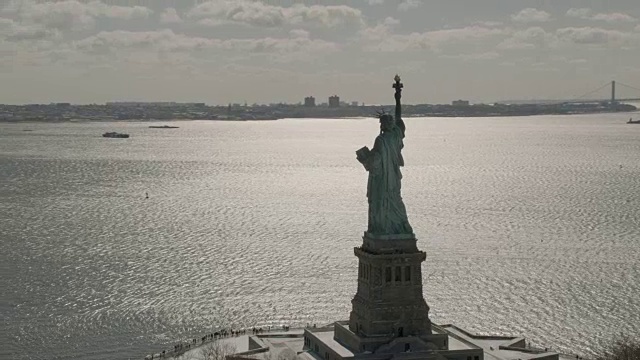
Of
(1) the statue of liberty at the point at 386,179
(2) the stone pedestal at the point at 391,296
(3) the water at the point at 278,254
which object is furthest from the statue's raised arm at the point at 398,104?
(3) the water at the point at 278,254

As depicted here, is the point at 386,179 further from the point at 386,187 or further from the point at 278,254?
the point at 278,254

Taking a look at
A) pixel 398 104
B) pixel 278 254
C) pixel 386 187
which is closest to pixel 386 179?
pixel 386 187

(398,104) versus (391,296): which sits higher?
(398,104)

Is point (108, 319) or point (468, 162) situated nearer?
point (108, 319)

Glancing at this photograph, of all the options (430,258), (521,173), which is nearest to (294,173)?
(521,173)

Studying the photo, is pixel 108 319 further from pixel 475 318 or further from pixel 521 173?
pixel 521 173

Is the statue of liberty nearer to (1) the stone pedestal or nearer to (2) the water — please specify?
(1) the stone pedestal

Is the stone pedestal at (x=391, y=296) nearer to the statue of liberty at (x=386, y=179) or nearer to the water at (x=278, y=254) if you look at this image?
the statue of liberty at (x=386, y=179)
